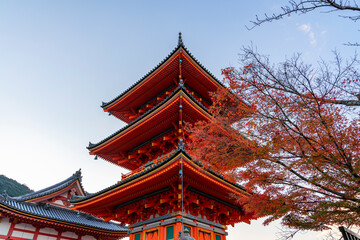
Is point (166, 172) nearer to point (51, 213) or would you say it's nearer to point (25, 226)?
point (25, 226)

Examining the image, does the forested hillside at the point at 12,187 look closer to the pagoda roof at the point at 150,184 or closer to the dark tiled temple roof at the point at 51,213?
the dark tiled temple roof at the point at 51,213

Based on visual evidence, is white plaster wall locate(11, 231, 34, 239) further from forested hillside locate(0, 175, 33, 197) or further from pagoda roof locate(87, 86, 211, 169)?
forested hillside locate(0, 175, 33, 197)

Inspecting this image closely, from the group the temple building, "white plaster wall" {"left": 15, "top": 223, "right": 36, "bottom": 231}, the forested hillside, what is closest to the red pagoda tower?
the temple building

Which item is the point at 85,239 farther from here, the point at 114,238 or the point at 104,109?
the point at 104,109

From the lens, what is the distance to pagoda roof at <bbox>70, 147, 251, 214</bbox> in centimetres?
812

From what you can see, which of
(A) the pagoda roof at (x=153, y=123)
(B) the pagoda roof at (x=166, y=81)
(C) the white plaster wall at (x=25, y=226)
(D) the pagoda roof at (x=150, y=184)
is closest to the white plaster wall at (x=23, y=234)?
(C) the white plaster wall at (x=25, y=226)

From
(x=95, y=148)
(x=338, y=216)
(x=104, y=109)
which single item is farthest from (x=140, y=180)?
(x=104, y=109)

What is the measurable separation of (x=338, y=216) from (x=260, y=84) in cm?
411

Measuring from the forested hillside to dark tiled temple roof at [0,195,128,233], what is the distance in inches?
1981

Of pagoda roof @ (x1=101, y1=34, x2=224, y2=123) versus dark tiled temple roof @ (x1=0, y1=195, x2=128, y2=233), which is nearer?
pagoda roof @ (x1=101, y1=34, x2=224, y2=123)

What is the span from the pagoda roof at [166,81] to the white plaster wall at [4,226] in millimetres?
9518

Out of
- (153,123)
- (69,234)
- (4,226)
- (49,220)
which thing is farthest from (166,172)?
(69,234)

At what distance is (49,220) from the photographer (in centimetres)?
1444

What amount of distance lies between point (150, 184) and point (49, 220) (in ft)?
32.4
